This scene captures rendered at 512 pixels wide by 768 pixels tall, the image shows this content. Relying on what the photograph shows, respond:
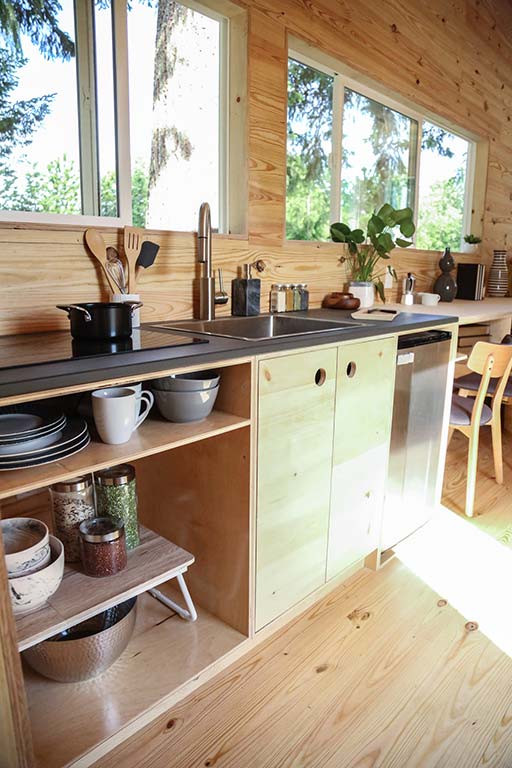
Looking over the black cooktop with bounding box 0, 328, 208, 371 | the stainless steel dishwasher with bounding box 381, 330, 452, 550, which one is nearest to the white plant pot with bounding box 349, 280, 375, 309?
the stainless steel dishwasher with bounding box 381, 330, 452, 550

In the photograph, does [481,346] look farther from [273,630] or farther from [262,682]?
[262,682]

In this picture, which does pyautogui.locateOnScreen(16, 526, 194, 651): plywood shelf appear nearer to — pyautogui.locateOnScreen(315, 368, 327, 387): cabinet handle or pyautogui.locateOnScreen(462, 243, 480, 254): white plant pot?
pyautogui.locateOnScreen(315, 368, 327, 387): cabinet handle

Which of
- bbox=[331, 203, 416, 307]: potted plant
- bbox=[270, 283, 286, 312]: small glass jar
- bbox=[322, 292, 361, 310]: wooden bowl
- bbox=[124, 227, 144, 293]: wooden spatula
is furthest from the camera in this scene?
bbox=[331, 203, 416, 307]: potted plant

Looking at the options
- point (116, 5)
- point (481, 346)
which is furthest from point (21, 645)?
point (481, 346)

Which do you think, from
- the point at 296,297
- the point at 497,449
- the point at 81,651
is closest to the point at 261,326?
the point at 296,297

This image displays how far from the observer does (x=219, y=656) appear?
4.60 ft

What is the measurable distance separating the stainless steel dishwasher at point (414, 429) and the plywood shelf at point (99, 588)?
88cm

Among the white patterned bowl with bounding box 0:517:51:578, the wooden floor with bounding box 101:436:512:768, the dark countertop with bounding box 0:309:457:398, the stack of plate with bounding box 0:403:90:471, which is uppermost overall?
the dark countertop with bounding box 0:309:457:398

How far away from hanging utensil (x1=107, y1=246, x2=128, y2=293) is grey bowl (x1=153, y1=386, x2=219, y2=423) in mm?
488

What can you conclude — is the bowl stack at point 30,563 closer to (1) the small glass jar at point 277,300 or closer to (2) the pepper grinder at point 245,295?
(2) the pepper grinder at point 245,295

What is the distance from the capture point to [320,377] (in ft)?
4.87

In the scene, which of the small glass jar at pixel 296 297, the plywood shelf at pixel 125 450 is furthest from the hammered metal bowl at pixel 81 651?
the small glass jar at pixel 296 297

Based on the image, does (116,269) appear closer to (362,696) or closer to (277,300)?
(277,300)

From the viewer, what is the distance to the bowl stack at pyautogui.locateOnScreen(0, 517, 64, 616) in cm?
107
